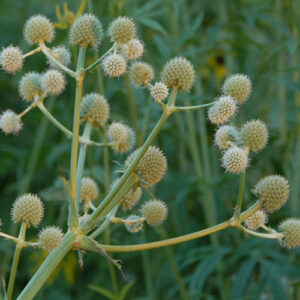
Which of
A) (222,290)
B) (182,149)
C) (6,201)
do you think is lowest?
(222,290)

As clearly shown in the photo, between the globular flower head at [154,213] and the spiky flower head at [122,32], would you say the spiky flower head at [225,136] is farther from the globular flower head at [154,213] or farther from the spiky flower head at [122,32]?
the spiky flower head at [122,32]

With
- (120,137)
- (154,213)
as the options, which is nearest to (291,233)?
(154,213)

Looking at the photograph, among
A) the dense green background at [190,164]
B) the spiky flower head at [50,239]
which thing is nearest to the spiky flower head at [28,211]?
the spiky flower head at [50,239]

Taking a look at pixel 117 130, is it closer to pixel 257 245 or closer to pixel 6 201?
pixel 257 245

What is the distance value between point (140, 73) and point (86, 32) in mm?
259

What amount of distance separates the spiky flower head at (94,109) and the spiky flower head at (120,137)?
0.09m

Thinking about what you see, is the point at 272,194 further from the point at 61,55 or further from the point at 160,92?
the point at 61,55

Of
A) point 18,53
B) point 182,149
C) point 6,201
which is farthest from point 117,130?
point 6,201

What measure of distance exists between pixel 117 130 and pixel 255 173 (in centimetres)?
253

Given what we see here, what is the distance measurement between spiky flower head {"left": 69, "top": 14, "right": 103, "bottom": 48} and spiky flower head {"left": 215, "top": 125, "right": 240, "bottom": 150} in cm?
58

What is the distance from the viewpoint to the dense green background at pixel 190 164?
3.45 m

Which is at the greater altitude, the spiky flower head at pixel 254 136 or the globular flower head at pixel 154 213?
the spiky flower head at pixel 254 136

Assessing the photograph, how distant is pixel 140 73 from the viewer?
2078mm

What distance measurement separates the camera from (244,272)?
3.32 m
